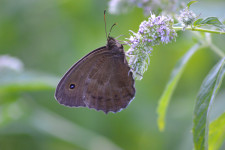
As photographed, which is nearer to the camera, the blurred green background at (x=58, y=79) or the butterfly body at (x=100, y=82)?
the butterfly body at (x=100, y=82)

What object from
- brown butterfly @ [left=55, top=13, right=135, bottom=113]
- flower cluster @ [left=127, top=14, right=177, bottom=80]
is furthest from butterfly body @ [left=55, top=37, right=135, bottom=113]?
flower cluster @ [left=127, top=14, right=177, bottom=80]

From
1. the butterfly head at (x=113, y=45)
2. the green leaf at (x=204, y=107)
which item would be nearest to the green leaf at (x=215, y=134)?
the green leaf at (x=204, y=107)

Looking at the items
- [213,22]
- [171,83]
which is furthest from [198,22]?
[171,83]

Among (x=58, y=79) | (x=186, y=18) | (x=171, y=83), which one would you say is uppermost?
(x=58, y=79)

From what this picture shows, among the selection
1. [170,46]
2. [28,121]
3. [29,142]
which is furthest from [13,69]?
[170,46]

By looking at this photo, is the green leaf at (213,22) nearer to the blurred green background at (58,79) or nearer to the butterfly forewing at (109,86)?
the butterfly forewing at (109,86)

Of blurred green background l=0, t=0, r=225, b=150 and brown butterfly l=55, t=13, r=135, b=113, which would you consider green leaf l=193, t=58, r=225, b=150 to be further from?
blurred green background l=0, t=0, r=225, b=150

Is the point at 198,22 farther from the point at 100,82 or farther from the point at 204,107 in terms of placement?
the point at 100,82
